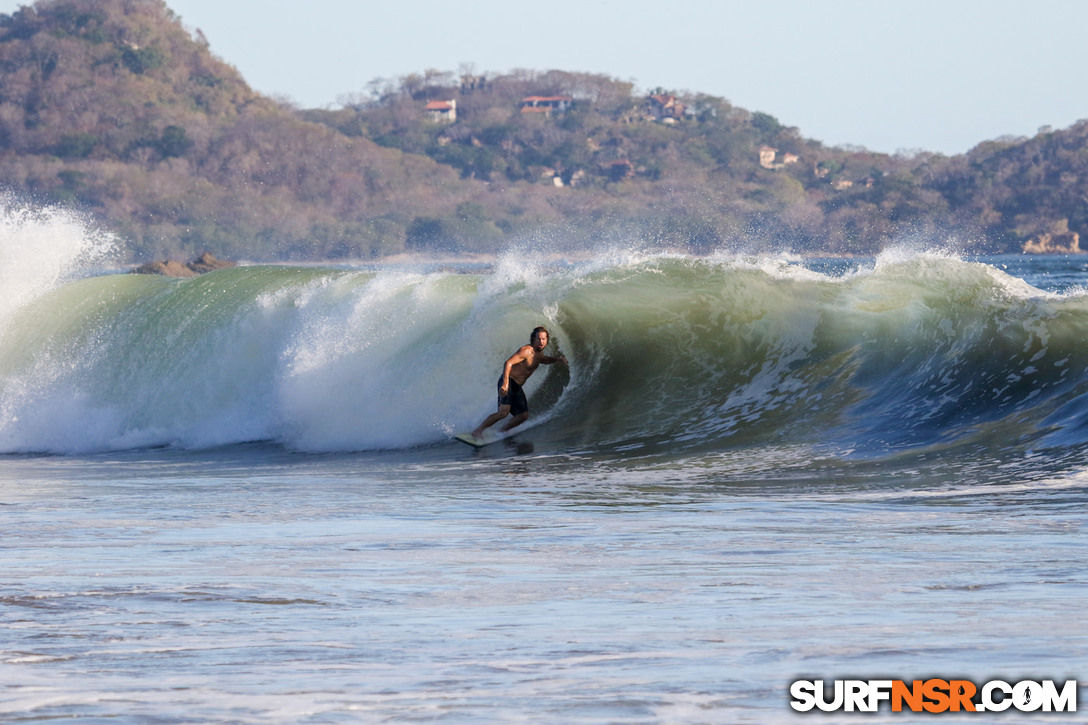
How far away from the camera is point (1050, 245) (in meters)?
140

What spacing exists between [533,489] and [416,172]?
172m

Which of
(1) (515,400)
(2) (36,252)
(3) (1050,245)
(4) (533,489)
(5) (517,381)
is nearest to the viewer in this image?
(4) (533,489)

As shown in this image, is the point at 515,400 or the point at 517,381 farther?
the point at 517,381

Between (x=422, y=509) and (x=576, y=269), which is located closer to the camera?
(x=422, y=509)

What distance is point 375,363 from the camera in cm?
1366

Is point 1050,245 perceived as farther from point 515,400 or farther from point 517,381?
point 515,400

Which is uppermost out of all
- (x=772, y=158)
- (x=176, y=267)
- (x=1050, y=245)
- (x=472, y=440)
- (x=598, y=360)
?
(x=772, y=158)

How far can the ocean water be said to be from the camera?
4.12 m

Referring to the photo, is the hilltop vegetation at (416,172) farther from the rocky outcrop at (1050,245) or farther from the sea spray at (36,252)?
the sea spray at (36,252)

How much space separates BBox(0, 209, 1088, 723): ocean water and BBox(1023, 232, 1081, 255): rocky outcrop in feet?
440

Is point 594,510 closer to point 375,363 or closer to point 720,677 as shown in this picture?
point 720,677

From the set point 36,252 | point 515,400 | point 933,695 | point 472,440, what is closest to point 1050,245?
point 36,252

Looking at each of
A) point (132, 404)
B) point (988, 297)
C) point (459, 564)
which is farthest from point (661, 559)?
point (132, 404)

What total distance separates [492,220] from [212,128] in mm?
43097
